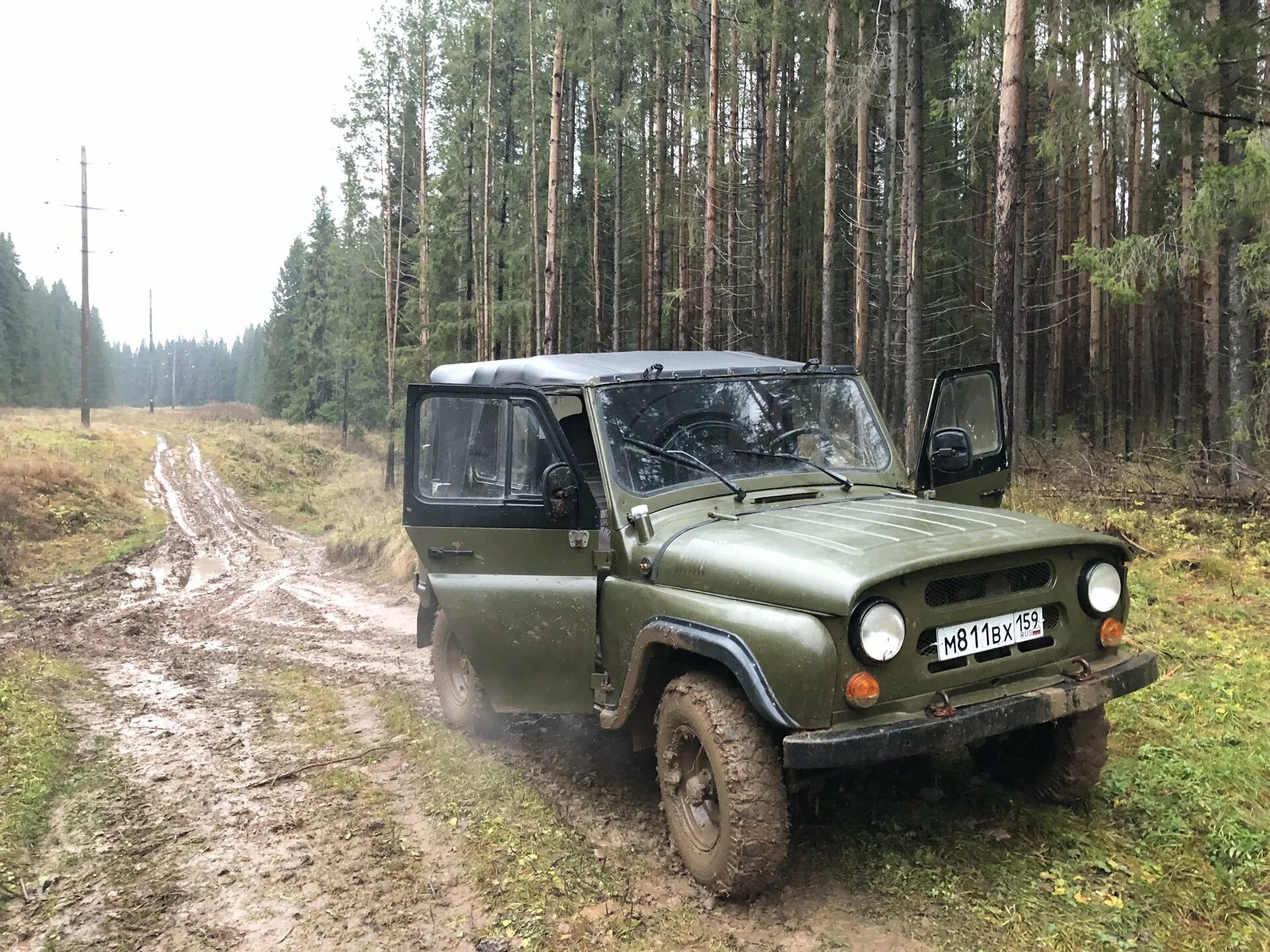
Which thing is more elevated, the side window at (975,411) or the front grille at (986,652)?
the side window at (975,411)

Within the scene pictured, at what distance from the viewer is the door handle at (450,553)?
462 cm

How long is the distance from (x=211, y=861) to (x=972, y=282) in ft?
77.0

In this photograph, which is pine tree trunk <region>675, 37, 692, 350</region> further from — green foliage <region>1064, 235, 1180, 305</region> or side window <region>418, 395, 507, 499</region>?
side window <region>418, 395, 507, 499</region>

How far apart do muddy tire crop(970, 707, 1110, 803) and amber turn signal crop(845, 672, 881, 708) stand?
39.9 inches

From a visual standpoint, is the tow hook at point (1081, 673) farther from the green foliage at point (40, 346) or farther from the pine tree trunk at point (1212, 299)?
the green foliage at point (40, 346)

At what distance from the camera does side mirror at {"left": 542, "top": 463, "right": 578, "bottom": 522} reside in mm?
3953

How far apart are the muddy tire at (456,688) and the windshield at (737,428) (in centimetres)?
196

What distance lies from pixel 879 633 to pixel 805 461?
1573 millimetres

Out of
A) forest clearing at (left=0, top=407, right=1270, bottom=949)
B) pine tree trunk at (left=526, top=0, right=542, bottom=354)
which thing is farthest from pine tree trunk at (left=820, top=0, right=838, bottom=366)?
forest clearing at (left=0, top=407, right=1270, bottom=949)

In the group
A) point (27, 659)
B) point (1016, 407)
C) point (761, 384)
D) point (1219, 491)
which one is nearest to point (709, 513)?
point (761, 384)

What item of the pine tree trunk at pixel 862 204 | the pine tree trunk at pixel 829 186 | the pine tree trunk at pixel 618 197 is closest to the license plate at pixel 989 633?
the pine tree trunk at pixel 862 204

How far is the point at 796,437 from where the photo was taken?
454 cm

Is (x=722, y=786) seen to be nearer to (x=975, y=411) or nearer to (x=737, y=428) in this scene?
(x=737, y=428)

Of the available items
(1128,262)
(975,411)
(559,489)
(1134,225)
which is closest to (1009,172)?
(1128,262)
